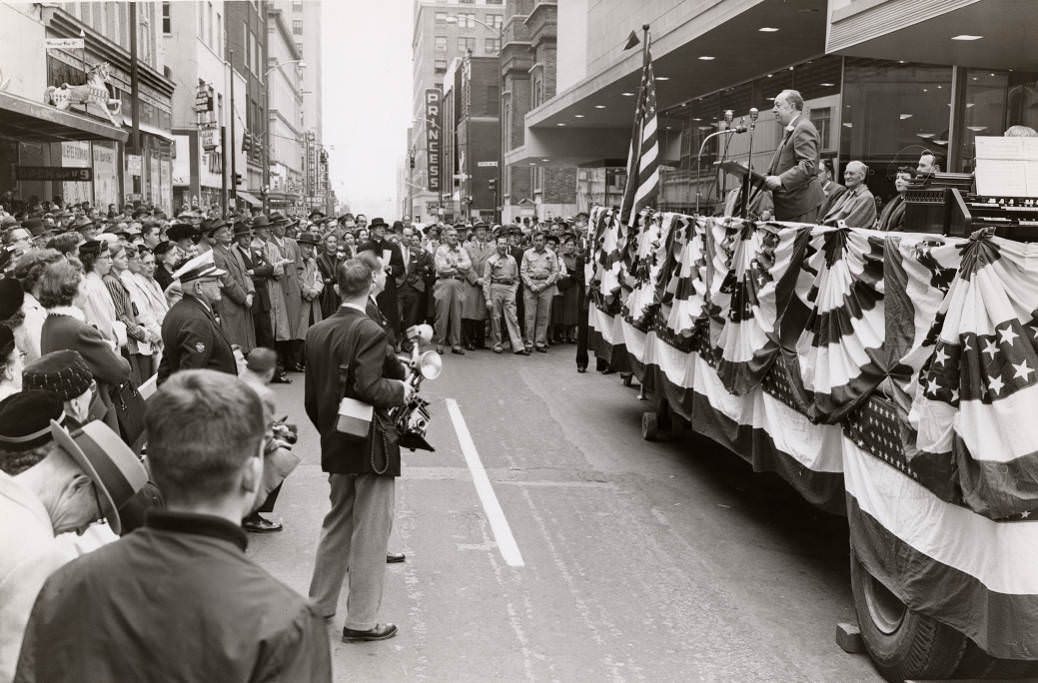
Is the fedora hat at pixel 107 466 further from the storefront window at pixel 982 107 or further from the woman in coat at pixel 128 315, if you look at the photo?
the storefront window at pixel 982 107

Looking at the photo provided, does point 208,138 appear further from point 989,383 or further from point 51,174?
point 989,383

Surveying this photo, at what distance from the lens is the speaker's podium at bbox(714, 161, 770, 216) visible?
9.47m

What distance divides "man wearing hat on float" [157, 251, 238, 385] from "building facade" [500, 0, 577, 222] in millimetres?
39328

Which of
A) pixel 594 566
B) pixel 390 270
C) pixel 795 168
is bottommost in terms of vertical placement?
pixel 594 566

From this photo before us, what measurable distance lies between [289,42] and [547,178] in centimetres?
8670

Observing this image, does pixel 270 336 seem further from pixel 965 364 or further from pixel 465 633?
pixel 965 364

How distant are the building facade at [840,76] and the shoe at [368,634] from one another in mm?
5038

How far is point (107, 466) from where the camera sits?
3.36 metres

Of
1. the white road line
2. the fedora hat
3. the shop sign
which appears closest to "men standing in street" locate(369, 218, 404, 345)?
the white road line

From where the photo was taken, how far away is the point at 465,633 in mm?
6242

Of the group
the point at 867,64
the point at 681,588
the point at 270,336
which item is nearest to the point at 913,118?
the point at 867,64

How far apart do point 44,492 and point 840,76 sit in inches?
669

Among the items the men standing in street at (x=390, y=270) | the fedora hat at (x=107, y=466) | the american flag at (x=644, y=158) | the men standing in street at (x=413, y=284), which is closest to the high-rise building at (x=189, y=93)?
the men standing in street at (x=413, y=284)

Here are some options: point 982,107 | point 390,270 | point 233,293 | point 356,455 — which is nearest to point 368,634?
point 356,455
